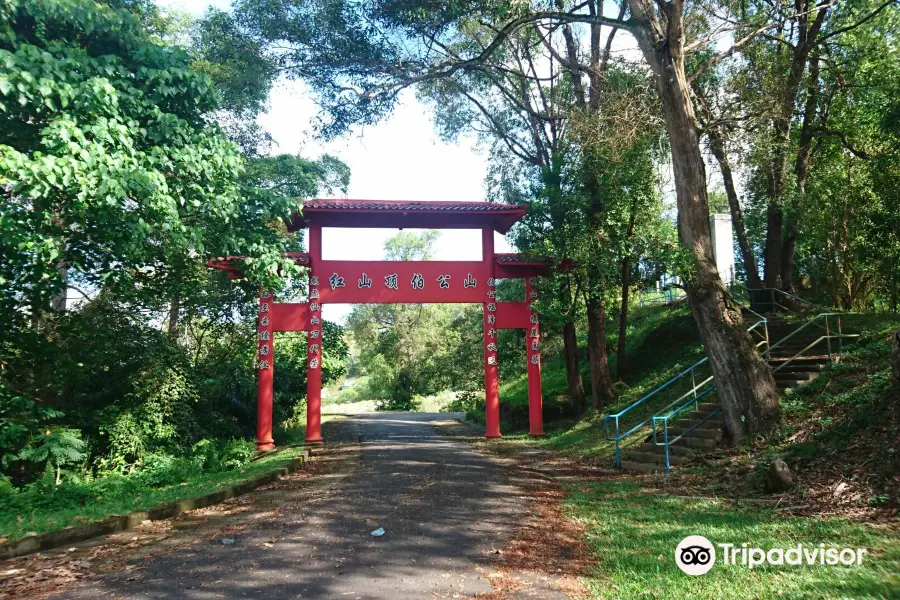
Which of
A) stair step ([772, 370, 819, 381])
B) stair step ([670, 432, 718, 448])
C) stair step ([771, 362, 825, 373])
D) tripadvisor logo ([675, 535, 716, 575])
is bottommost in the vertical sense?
tripadvisor logo ([675, 535, 716, 575])

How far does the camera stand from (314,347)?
577 inches

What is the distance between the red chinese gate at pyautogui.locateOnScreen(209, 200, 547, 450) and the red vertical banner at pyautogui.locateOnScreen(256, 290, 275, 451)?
0.02 m

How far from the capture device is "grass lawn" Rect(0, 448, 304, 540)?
5.82 m

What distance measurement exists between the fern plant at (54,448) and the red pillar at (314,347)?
5997 mm

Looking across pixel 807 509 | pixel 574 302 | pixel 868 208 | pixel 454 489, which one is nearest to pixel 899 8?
pixel 868 208

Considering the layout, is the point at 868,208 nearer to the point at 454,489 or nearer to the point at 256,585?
the point at 454,489

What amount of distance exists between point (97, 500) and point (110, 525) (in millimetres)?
1616

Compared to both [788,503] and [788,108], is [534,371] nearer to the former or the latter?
[788,108]

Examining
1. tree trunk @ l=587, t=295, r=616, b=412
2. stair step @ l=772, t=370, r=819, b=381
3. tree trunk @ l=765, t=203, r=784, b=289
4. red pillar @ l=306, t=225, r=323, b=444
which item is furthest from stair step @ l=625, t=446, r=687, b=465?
red pillar @ l=306, t=225, r=323, b=444

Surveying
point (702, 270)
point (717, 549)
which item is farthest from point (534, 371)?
point (717, 549)

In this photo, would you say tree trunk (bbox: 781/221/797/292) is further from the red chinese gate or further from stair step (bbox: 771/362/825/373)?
the red chinese gate

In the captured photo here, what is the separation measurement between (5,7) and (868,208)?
16499 millimetres

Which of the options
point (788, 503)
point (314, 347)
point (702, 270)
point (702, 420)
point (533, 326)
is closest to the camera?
point (788, 503)

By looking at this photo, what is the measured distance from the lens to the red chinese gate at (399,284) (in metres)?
14.4
